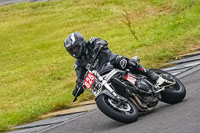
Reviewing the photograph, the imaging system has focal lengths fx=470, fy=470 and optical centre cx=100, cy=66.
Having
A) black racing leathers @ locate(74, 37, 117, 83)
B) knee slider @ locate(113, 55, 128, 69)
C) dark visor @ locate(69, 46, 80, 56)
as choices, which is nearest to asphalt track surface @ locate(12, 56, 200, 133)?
knee slider @ locate(113, 55, 128, 69)

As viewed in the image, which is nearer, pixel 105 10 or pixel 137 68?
pixel 137 68

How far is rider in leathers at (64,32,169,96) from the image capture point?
6.94 m

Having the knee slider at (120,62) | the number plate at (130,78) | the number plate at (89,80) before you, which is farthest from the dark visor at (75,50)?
the number plate at (130,78)

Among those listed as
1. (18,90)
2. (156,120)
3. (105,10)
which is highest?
(156,120)

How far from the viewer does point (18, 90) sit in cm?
1323

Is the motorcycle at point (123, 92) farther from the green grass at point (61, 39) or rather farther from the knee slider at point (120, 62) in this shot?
the green grass at point (61, 39)

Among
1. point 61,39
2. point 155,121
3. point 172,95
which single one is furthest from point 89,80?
point 61,39

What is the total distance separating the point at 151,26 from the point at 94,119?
11198 mm

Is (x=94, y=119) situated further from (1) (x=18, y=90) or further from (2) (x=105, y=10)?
(2) (x=105, y=10)

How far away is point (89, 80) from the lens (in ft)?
22.2

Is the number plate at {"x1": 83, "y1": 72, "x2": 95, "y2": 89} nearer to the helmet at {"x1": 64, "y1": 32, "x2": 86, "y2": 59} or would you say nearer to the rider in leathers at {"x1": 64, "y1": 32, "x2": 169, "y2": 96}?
the rider in leathers at {"x1": 64, "y1": 32, "x2": 169, "y2": 96}

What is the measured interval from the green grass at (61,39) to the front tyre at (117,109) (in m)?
3.33

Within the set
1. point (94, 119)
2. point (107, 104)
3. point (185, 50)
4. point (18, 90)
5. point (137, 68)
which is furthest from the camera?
point (18, 90)

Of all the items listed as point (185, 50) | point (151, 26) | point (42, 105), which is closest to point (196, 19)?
point (151, 26)
